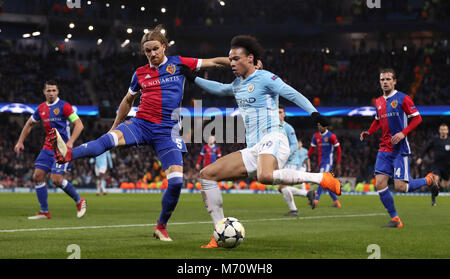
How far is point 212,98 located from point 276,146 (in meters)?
37.2

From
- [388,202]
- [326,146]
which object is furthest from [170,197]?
[326,146]

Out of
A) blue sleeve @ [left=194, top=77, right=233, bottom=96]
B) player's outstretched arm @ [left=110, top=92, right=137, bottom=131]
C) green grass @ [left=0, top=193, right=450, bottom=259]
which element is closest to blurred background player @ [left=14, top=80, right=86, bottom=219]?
green grass @ [left=0, top=193, right=450, bottom=259]

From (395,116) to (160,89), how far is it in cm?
483

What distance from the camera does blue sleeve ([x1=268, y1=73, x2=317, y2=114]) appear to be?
24.9 feet

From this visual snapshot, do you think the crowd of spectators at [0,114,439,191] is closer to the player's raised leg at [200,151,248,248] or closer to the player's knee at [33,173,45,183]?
the player's knee at [33,173,45,183]

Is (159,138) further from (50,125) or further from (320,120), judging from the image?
(50,125)

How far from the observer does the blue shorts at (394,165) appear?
1172 cm

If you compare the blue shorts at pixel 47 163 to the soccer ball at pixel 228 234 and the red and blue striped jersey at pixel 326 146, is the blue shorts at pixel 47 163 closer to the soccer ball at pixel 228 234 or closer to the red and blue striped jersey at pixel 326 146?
the soccer ball at pixel 228 234

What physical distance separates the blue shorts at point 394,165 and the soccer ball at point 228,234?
484 centimetres

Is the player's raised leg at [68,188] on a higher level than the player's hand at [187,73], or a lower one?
lower

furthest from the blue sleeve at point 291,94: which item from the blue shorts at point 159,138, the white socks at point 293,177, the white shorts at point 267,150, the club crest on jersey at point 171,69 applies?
the blue shorts at point 159,138

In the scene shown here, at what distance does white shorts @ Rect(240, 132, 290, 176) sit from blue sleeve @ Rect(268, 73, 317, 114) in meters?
0.54

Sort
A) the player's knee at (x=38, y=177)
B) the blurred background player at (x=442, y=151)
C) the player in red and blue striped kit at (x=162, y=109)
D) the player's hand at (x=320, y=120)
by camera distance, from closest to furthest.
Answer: the player's hand at (x=320, y=120), the player in red and blue striped kit at (x=162, y=109), the player's knee at (x=38, y=177), the blurred background player at (x=442, y=151)

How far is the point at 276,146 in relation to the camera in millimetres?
8016
